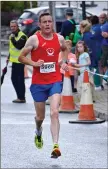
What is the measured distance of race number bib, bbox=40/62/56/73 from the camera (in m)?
10.6

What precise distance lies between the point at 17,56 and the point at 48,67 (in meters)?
7.55

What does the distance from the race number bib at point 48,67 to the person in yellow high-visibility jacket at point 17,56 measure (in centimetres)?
729

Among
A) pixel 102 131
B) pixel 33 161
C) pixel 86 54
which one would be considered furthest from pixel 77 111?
pixel 33 161

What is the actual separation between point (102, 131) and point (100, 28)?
603cm

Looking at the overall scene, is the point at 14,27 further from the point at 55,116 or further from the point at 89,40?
the point at 55,116

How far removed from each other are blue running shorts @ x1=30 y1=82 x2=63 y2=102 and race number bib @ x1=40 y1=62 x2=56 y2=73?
25 cm

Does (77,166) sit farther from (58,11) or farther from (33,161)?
(58,11)

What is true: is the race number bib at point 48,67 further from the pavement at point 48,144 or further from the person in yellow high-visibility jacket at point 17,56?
the person in yellow high-visibility jacket at point 17,56

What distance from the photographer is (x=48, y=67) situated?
10602 mm

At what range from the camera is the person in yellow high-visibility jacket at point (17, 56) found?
59.1 feet

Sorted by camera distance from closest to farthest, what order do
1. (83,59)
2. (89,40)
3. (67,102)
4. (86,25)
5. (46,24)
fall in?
(46,24) < (67,102) < (83,59) < (86,25) < (89,40)

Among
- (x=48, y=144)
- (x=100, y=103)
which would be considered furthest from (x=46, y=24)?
(x=100, y=103)

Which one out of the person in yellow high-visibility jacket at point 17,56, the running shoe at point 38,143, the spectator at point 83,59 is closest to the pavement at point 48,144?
the running shoe at point 38,143

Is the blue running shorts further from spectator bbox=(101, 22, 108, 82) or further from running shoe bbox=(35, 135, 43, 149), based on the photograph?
spectator bbox=(101, 22, 108, 82)
